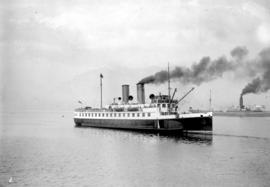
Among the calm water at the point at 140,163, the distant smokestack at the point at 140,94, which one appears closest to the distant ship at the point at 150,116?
the distant smokestack at the point at 140,94

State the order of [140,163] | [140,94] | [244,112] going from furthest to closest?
1. [244,112]
2. [140,94]
3. [140,163]

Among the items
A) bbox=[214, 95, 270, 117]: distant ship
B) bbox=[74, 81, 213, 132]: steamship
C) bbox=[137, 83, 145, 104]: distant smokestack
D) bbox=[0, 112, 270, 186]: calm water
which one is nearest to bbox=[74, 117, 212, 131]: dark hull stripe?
bbox=[74, 81, 213, 132]: steamship

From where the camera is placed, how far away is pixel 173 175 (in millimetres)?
29047

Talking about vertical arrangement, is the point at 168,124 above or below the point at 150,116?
below

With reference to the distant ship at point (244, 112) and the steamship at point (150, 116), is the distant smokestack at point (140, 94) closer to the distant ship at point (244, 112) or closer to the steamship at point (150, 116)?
the steamship at point (150, 116)

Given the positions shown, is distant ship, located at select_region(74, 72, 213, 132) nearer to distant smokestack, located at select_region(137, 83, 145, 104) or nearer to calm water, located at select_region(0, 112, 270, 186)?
distant smokestack, located at select_region(137, 83, 145, 104)

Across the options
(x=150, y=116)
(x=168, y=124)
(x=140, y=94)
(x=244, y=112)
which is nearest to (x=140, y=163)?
(x=168, y=124)

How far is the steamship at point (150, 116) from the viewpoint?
54.8 m

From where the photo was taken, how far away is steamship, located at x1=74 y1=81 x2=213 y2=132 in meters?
54.8

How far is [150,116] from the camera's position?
59.1m

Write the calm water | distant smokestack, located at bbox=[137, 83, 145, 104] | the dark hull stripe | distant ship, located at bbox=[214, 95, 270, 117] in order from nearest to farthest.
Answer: the calm water < the dark hull stripe < distant smokestack, located at bbox=[137, 83, 145, 104] < distant ship, located at bbox=[214, 95, 270, 117]

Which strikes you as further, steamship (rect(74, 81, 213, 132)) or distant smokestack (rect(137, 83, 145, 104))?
distant smokestack (rect(137, 83, 145, 104))

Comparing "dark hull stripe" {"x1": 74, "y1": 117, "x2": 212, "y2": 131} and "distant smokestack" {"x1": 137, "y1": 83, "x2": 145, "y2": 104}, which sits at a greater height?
"distant smokestack" {"x1": 137, "y1": 83, "x2": 145, "y2": 104}

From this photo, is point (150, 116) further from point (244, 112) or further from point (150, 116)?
point (244, 112)
